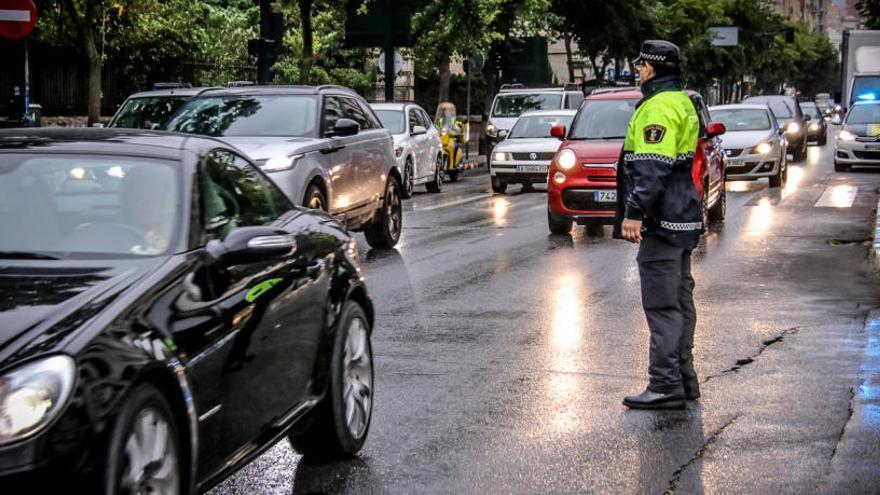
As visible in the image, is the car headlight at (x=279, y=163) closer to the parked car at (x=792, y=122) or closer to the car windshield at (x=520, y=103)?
the car windshield at (x=520, y=103)

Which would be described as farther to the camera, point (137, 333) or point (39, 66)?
point (39, 66)

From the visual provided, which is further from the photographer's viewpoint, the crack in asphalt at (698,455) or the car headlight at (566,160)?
the car headlight at (566,160)

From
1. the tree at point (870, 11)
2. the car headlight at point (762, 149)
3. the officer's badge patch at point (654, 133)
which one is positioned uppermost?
the tree at point (870, 11)

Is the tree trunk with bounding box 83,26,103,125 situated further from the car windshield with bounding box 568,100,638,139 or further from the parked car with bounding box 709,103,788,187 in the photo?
the parked car with bounding box 709,103,788,187

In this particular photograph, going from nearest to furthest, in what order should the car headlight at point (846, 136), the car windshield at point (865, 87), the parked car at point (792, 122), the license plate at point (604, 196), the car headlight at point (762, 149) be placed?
the license plate at point (604, 196), the car headlight at point (762, 149), the car headlight at point (846, 136), the parked car at point (792, 122), the car windshield at point (865, 87)

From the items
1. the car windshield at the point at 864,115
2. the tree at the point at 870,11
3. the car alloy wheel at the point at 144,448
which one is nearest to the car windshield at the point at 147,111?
the car alloy wheel at the point at 144,448

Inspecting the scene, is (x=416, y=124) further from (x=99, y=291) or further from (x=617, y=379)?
(x=99, y=291)

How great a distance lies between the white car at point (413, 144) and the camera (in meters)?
25.5

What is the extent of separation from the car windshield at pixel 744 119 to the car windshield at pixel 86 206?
24.0 meters

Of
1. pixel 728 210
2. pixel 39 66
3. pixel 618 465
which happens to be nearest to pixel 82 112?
pixel 39 66

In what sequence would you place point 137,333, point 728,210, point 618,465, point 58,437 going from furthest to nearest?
point 728,210, point 618,465, point 137,333, point 58,437

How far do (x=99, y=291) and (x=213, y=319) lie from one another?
0.51 metres

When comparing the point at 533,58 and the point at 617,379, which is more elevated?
the point at 533,58

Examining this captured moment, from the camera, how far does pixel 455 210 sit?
22.4 metres
